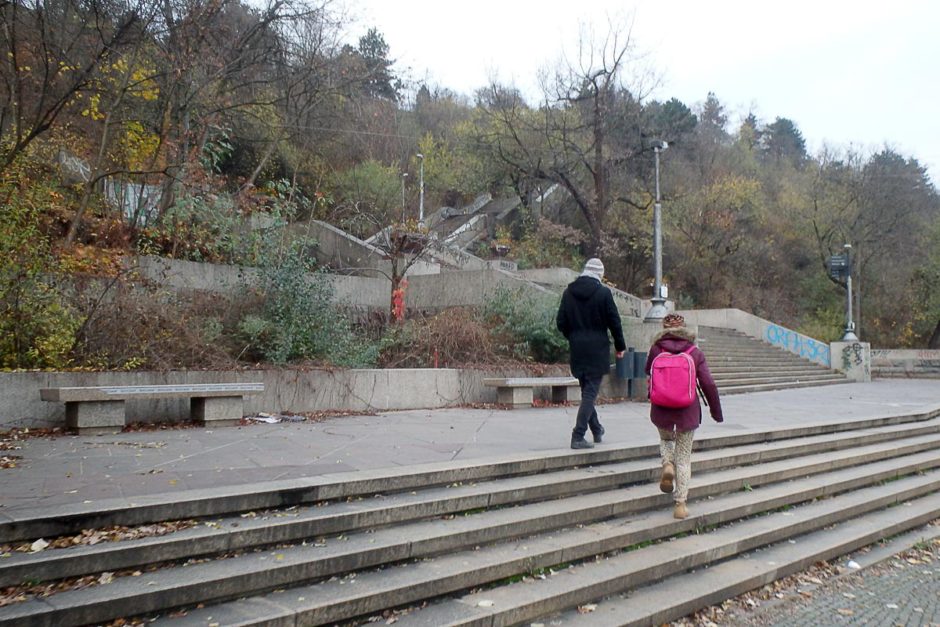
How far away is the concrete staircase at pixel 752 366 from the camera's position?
19.0 m

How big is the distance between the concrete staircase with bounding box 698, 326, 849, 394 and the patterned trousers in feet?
39.4

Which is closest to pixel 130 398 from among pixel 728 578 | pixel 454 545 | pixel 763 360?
pixel 454 545

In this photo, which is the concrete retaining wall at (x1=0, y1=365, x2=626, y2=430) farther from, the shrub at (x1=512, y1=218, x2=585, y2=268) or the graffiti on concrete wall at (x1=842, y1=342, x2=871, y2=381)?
the shrub at (x1=512, y1=218, x2=585, y2=268)

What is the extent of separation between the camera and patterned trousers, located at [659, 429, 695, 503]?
576cm

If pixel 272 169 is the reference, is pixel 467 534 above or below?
below

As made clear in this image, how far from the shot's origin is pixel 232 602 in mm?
3775

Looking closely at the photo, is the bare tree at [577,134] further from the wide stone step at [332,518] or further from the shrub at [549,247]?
the wide stone step at [332,518]

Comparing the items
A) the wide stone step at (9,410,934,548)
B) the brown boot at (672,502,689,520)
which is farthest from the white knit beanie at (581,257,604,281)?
the brown boot at (672,502,689,520)

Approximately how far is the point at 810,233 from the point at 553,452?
118 ft

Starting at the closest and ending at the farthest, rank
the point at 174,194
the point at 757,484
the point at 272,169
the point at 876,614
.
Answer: the point at 876,614 → the point at 757,484 → the point at 174,194 → the point at 272,169

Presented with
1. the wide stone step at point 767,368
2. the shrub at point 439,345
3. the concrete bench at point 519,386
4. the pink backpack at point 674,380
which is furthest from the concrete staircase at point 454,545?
the wide stone step at point 767,368

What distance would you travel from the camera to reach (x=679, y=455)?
5824 millimetres

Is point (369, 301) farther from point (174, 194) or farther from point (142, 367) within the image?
point (142, 367)

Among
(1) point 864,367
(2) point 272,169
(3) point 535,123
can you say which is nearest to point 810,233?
(1) point 864,367
